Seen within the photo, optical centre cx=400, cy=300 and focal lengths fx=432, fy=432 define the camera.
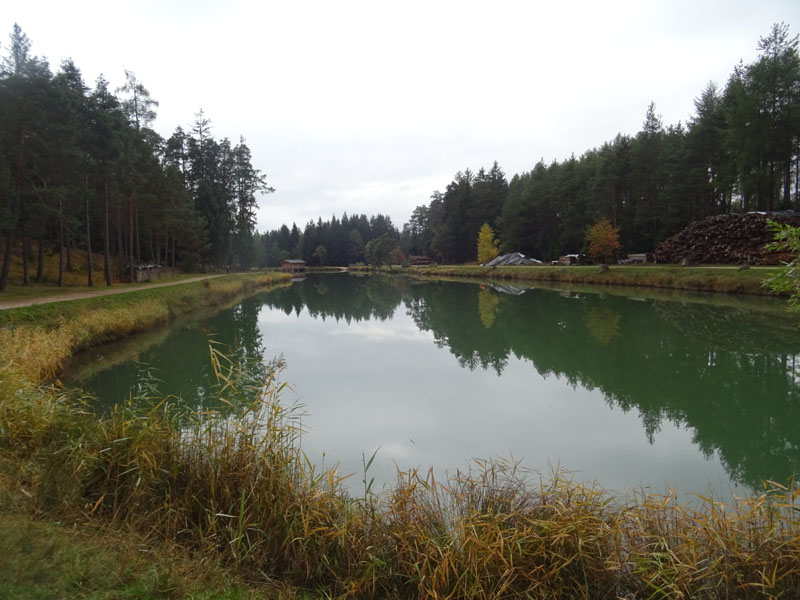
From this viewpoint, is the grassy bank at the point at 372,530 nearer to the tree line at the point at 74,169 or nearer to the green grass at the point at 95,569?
the green grass at the point at 95,569

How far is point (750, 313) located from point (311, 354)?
16.0 meters

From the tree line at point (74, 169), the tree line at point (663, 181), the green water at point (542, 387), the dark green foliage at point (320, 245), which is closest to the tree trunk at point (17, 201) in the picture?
the tree line at point (74, 169)

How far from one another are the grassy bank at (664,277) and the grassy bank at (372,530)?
12614mm

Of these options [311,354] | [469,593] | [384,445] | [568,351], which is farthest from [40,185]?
[469,593]

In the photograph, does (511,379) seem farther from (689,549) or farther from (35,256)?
(35,256)

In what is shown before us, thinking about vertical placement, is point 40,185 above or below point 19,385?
above

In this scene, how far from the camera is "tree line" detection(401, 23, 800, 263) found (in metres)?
27.7

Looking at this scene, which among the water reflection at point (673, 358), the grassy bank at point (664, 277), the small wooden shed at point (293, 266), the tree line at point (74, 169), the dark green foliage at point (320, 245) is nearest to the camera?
the water reflection at point (673, 358)

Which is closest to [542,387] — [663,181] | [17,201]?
[17,201]

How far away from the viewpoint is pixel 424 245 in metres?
80.6

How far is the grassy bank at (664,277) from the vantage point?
69.8ft

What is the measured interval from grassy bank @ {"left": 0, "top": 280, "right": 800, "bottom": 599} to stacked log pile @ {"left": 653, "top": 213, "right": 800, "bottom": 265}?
24.4 meters

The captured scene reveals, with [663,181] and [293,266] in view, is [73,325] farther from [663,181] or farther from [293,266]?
[293,266]

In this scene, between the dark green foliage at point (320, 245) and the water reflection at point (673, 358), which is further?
the dark green foliage at point (320, 245)
